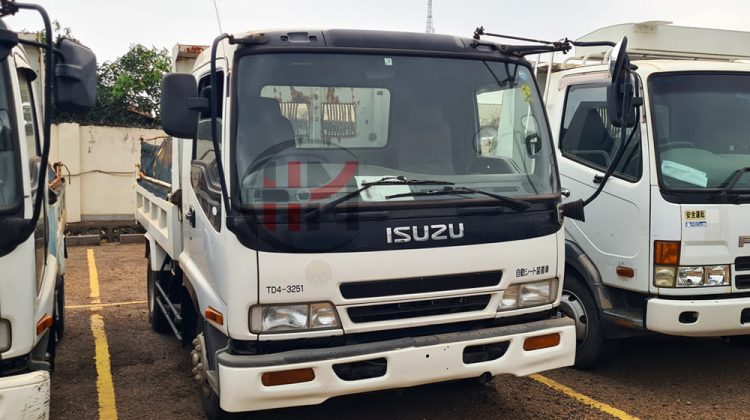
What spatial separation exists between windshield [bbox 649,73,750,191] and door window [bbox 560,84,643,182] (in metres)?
0.24

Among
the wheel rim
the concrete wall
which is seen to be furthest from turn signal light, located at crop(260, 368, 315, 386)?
the concrete wall

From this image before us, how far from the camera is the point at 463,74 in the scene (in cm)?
404

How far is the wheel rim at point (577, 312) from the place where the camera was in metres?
5.34

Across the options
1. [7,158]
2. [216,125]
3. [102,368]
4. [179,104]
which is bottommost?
[102,368]

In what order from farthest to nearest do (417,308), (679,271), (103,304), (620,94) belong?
(103,304), (679,271), (620,94), (417,308)

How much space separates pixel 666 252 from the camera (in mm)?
4656

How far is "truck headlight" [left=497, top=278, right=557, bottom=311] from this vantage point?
389cm

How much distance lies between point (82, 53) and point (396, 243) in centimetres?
179

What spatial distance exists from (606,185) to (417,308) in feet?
7.37

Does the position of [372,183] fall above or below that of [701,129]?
below

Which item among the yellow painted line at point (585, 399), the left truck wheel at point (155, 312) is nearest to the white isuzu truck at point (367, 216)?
the yellow painted line at point (585, 399)

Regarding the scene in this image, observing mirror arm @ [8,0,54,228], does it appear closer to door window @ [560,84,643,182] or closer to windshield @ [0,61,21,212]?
windshield @ [0,61,21,212]

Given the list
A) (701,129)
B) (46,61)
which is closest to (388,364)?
(46,61)

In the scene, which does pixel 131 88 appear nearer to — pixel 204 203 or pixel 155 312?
pixel 155 312
